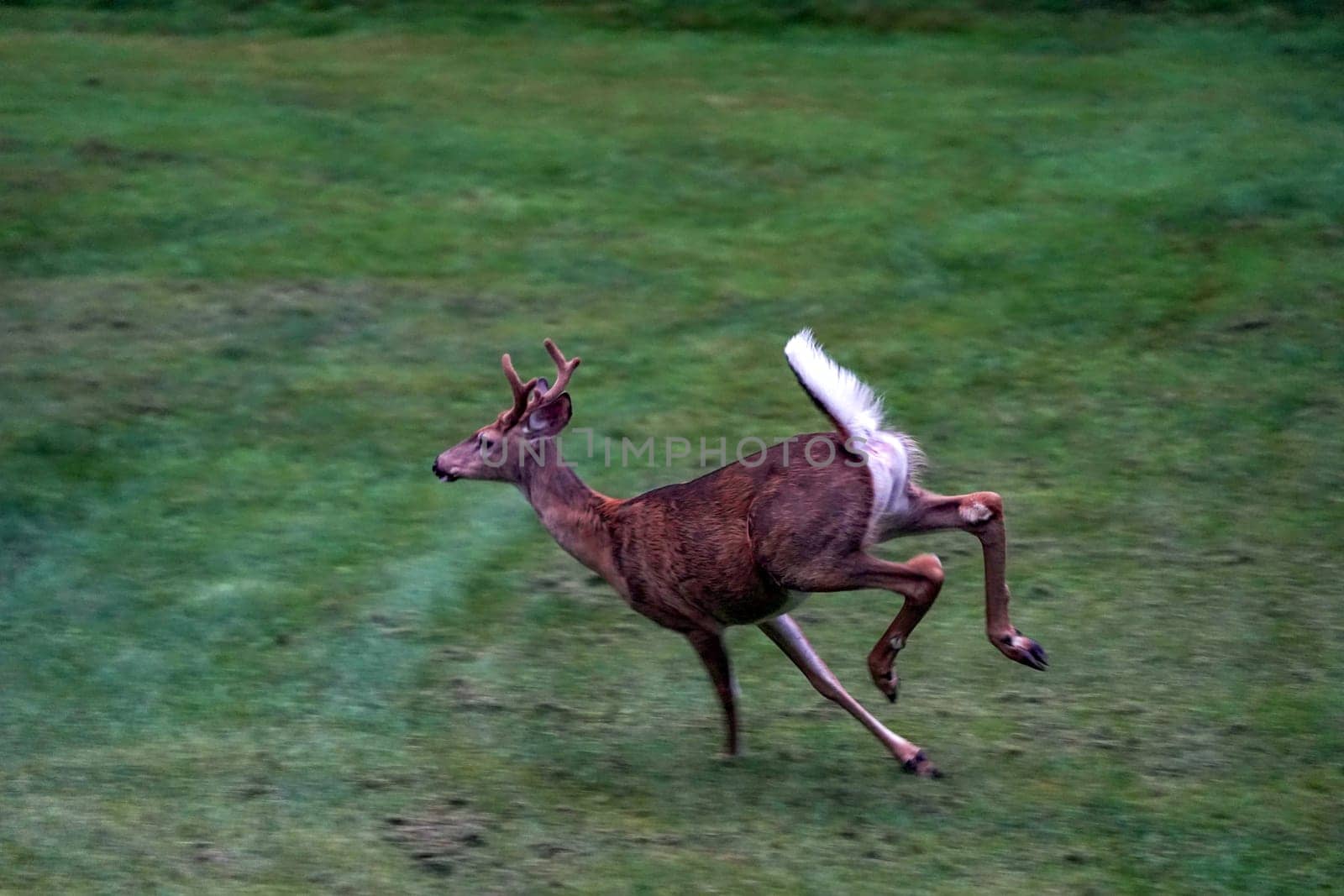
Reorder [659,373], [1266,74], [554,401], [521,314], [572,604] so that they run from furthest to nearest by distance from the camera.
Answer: [1266,74]
[521,314]
[659,373]
[572,604]
[554,401]

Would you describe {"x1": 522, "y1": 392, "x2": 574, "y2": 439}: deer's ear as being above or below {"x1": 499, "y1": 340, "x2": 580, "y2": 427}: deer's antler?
below

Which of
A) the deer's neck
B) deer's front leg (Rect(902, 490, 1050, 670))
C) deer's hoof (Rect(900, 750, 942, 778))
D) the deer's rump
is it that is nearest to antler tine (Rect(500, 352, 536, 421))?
the deer's neck

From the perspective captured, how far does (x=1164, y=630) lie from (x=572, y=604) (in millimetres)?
2954

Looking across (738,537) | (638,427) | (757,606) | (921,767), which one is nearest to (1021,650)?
(921,767)

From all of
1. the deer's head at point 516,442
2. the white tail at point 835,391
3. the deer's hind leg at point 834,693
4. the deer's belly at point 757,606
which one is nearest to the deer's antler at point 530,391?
the deer's head at point 516,442

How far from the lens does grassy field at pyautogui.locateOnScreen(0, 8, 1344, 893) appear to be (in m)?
6.15

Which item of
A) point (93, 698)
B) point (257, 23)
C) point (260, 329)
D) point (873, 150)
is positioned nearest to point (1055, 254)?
point (873, 150)

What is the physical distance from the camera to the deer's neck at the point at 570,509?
7.00 metres

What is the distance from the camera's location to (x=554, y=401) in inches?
283

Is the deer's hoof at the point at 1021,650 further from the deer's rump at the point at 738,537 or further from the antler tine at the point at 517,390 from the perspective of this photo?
the antler tine at the point at 517,390

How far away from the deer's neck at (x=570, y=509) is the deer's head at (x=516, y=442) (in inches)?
1.7

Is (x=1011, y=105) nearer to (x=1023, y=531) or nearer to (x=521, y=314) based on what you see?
(x=521, y=314)

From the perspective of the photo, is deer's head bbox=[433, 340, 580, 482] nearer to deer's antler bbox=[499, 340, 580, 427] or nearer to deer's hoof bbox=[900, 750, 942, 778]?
deer's antler bbox=[499, 340, 580, 427]

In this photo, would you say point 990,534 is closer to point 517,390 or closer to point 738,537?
point 738,537
